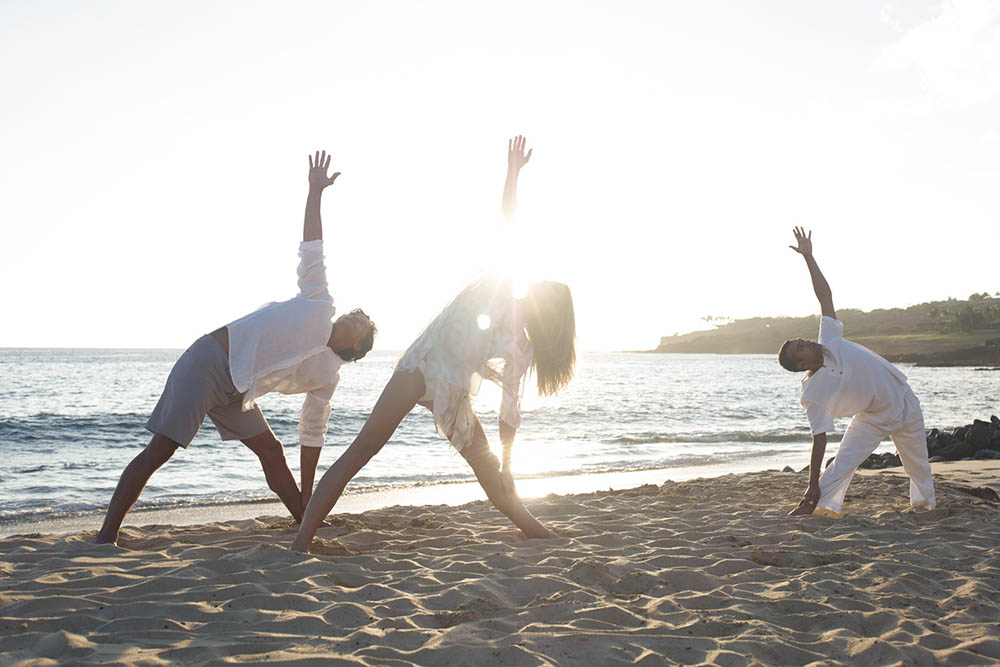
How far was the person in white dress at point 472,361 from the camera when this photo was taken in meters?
3.68

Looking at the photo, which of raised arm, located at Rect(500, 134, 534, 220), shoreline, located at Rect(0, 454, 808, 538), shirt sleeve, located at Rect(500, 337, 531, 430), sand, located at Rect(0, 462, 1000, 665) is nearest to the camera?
sand, located at Rect(0, 462, 1000, 665)

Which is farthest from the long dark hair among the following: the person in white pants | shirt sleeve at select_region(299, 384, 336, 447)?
the person in white pants

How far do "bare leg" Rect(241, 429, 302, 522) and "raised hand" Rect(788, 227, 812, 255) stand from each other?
13.3 ft

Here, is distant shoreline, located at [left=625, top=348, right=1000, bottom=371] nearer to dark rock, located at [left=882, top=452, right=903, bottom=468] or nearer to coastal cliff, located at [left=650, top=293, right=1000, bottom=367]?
coastal cliff, located at [left=650, top=293, right=1000, bottom=367]

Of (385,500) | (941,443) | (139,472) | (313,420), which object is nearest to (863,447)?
(313,420)

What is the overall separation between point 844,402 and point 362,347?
12.0 feet

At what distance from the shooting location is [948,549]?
4168 mm

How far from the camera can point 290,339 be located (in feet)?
13.5

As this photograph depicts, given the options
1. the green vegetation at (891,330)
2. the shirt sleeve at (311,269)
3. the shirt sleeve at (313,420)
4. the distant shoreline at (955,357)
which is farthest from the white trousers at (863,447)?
the green vegetation at (891,330)

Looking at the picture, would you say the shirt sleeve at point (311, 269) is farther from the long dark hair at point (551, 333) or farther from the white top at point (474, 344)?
the long dark hair at point (551, 333)

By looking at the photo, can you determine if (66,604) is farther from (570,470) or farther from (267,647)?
(570,470)

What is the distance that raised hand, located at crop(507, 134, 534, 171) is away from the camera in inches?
146

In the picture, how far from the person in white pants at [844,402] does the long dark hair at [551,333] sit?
7.31 ft

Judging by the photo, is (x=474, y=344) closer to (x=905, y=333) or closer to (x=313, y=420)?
(x=313, y=420)
